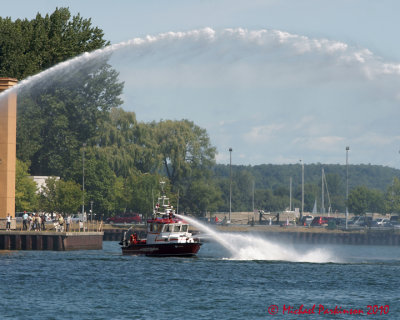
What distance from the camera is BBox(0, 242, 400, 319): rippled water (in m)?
47.3

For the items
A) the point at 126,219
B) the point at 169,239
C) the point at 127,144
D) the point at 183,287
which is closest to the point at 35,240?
the point at 169,239

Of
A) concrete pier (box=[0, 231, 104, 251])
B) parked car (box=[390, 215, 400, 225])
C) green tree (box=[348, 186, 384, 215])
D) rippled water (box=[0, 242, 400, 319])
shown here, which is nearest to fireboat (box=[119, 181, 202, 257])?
rippled water (box=[0, 242, 400, 319])

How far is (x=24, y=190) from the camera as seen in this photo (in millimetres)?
120750

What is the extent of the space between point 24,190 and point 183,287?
221 ft

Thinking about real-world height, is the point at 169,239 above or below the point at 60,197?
below

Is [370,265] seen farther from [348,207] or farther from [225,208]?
[225,208]

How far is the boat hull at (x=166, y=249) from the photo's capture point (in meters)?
78.8

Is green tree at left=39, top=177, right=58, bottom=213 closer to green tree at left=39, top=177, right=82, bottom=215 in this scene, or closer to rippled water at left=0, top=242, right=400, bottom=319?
green tree at left=39, top=177, right=82, bottom=215

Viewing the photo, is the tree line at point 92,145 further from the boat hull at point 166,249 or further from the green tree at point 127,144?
the boat hull at point 166,249

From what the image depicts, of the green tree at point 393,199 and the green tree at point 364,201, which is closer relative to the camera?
the green tree at point 393,199

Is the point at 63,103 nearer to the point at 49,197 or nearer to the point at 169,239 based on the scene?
the point at 49,197

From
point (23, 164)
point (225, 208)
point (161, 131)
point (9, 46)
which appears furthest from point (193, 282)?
point (225, 208)

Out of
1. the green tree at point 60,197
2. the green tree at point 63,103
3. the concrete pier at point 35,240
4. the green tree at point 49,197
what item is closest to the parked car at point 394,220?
the green tree at point 63,103

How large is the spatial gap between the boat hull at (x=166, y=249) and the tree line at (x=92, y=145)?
40.9 meters
